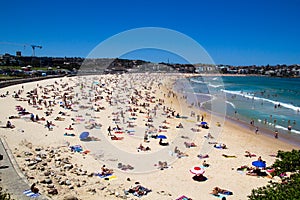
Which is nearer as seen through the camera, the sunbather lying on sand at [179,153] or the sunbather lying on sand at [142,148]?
the sunbather lying on sand at [179,153]

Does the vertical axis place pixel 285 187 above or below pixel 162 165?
above

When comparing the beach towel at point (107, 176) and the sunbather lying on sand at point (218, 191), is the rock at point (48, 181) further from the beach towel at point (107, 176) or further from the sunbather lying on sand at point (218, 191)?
the sunbather lying on sand at point (218, 191)

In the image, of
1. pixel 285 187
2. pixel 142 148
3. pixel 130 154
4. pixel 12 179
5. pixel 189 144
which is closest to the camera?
pixel 285 187

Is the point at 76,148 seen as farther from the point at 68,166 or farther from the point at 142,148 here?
the point at 142,148

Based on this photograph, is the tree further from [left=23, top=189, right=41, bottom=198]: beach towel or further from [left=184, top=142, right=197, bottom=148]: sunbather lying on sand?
[left=184, top=142, right=197, bottom=148]: sunbather lying on sand

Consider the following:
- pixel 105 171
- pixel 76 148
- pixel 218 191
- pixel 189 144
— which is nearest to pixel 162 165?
pixel 105 171

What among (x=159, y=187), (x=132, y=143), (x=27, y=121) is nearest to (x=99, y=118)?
(x=27, y=121)

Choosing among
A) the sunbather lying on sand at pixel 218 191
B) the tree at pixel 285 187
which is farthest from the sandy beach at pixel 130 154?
the tree at pixel 285 187

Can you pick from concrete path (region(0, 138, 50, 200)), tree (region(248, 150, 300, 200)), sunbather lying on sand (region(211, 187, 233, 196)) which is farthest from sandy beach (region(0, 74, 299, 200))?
tree (region(248, 150, 300, 200))
